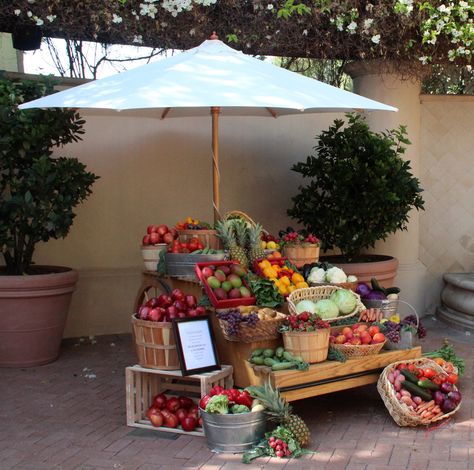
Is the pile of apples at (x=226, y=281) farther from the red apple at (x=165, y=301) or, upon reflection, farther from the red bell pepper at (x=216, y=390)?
the red bell pepper at (x=216, y=390)

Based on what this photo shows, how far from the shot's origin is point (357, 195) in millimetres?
7277

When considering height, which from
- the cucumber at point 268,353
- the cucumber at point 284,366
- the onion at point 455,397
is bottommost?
the onion at point 455,397

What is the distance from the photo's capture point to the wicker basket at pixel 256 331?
4.72m

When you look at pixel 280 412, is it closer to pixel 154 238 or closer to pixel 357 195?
pixel 154 238

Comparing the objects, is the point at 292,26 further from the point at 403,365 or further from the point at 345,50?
the point at 403,365

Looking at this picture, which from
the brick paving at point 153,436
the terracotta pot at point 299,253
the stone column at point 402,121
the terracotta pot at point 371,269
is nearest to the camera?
the brick paving at point 153,436

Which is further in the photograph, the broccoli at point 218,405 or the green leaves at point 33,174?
the green leaves at point 33,174

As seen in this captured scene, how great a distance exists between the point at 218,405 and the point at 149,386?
93cm

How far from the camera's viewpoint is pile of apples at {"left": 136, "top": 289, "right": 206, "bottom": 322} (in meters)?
4.84

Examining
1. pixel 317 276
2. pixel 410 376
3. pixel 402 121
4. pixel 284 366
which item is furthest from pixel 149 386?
pixel 402 121

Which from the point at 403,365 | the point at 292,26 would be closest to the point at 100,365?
the point at 403,365

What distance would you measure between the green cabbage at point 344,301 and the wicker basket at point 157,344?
1.32 meters

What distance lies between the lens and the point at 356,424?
495cm

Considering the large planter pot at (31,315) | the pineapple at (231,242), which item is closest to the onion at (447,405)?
the pineapple at (231,242)
